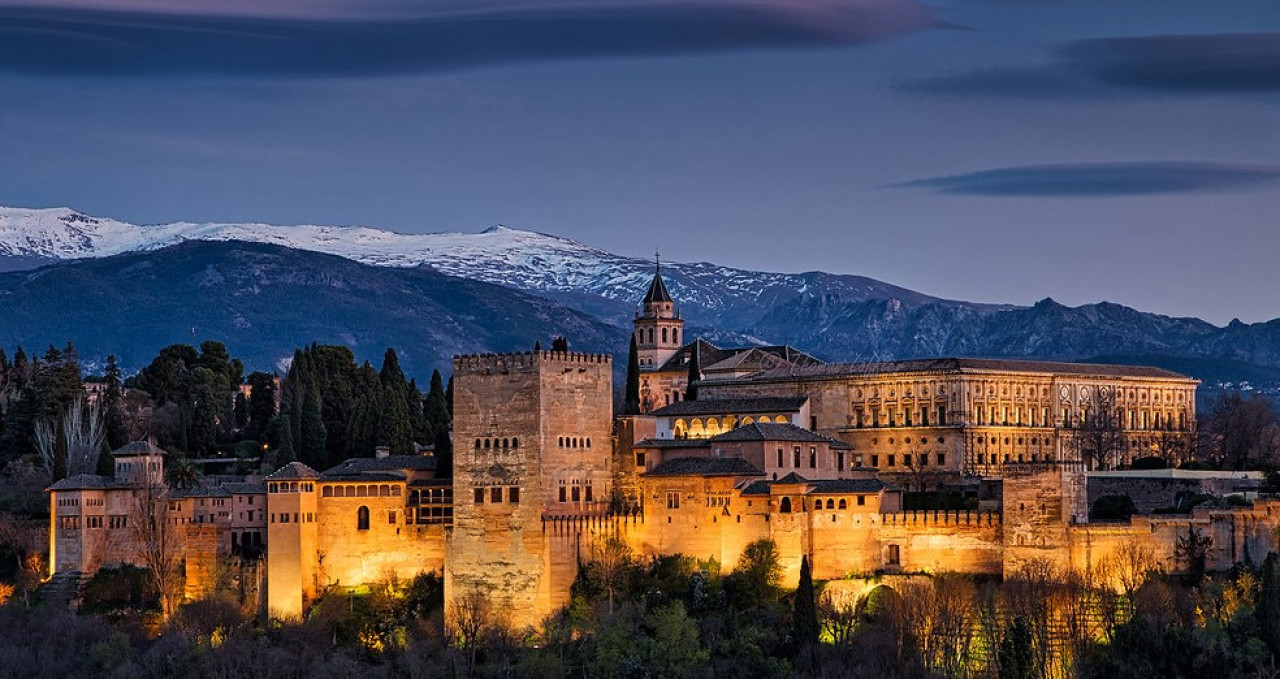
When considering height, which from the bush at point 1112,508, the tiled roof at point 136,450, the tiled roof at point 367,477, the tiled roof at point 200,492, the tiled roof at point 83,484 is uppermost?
the tiled roof at point 136,450

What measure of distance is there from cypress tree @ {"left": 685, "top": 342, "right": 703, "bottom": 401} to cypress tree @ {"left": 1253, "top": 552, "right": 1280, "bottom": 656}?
127 feet

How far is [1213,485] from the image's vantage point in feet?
249

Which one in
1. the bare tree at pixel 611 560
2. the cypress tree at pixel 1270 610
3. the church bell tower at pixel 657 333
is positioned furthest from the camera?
the church bell tower at pixel 657 333

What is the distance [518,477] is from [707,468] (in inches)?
259

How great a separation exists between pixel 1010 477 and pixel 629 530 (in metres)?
13.2

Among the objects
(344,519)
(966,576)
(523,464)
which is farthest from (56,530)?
(966,576)

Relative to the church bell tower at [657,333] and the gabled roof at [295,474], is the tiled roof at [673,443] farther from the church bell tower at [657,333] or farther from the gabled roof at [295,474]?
the church bell tower at [657,333]

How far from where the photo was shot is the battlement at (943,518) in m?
65.8

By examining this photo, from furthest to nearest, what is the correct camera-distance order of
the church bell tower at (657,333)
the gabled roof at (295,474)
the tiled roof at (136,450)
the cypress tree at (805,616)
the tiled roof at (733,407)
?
the church bell tower at (657,333) → the tiled roof at (733,407) → the tiled roof at (136,450) → the gabled roof at (295,474) → the cypress tree at (805,616)

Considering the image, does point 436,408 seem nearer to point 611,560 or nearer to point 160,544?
point 160,544

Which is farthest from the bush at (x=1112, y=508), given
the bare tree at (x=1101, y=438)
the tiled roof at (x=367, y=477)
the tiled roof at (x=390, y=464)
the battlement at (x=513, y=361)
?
the tiled roof at (x=367, y=477)

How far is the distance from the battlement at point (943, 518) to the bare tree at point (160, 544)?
83.7 feet

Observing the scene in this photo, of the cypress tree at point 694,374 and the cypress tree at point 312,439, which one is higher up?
the cypress tree at point 694,374

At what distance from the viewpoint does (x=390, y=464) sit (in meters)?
74.0
